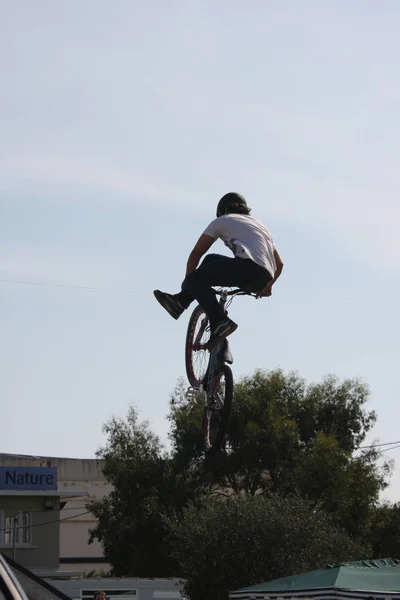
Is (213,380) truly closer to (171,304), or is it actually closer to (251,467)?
(171,304)

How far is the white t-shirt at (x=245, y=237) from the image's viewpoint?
937 centimetres

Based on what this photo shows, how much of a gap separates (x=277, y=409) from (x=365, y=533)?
6461 millimetres

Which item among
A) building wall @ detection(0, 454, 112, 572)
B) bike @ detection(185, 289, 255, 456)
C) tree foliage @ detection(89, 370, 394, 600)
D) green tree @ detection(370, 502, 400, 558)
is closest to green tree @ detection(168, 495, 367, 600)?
tree foliage @ detection(89, 370, 394, 600)

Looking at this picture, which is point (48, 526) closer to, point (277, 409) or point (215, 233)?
point (277, 409)

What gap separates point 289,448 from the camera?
4625cm

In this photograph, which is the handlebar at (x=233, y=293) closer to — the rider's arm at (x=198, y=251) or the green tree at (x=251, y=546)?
the rider's arm at (x=198, y=251)

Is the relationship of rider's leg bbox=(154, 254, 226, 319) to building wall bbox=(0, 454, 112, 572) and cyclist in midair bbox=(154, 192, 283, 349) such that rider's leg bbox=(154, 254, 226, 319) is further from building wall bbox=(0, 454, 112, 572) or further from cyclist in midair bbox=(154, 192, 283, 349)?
building wall bbox=(0, 454, 112, 572)

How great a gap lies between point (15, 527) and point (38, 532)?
41.6 inches

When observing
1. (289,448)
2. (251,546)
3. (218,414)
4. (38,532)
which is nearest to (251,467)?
(289,448)

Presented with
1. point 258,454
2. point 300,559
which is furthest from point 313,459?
point 300,559

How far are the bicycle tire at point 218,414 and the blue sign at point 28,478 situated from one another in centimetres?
3388

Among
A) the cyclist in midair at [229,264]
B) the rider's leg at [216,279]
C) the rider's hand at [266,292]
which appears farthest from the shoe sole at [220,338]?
the rider's hand at [266,292]

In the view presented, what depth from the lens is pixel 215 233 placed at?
9.54m

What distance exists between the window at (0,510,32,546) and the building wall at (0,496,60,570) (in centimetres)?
12
